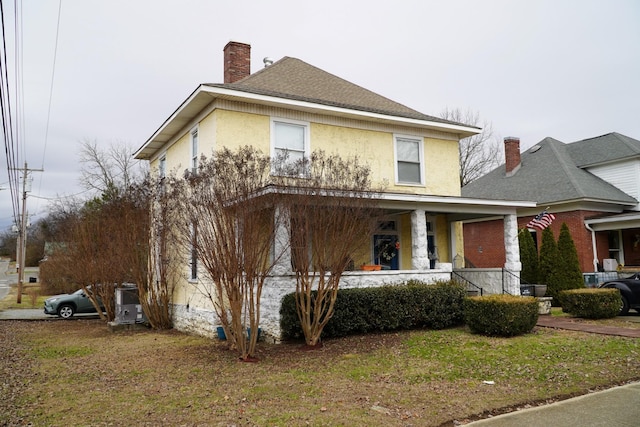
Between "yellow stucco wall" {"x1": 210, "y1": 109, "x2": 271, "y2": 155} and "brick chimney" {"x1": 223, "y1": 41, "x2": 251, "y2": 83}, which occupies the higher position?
"brick chimney" {"x1": 223, "y1": 41, "x2": 251, "y2": 83}

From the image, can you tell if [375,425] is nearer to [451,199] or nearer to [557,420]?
[557,420]

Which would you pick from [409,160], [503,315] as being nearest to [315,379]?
[503,315]

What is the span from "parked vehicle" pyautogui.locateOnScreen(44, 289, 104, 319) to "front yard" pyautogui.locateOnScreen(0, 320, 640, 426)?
8.81 metres

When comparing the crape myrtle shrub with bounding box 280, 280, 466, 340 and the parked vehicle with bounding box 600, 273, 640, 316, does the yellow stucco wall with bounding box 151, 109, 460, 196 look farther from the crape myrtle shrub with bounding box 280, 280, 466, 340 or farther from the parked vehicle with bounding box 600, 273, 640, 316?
the parked vehicle with bounding box 600, 273, 640, 316

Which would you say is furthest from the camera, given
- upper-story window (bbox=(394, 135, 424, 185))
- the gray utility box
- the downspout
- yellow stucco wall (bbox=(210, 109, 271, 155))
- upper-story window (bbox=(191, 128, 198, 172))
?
the downspout

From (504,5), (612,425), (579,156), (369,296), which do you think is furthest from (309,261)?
(579,156)

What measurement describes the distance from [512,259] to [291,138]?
7505 millimetres

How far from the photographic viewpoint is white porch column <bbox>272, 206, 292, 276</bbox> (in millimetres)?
9750

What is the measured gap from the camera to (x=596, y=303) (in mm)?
13086

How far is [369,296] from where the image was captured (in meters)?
11.7

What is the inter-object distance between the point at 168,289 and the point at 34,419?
10178mm

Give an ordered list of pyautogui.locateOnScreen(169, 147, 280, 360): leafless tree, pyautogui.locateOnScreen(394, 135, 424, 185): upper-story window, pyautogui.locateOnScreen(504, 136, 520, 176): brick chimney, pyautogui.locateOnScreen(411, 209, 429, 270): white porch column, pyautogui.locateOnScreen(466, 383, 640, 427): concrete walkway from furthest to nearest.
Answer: pyautogui.locateOnScreen(504, 136, 520, 176): brick chimney < pyautogui.locateOnScreen(394, 135, 424, 185): upper-story window < pyautogui.locateOnScreen(411, 209, 429, 270): white porch column < pyautogui.locateOnScreen(169, 147, 280, 360): leafless tree < pyautogui.locateOnScreen(466, 383, 640, 427): concrete walkway

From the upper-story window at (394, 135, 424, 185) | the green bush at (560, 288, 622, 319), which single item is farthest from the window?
the green bush at (560, 288, 622, 319)

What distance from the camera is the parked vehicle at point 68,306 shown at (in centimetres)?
2028
